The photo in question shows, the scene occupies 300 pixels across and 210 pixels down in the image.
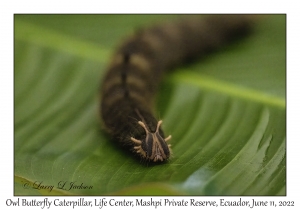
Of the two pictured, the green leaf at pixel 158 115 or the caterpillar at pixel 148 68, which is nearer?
the green leaf at pixel 158 115

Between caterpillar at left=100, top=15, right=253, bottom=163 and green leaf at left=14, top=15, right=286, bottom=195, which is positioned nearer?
green leaf at left=14, top=15, right=286, bottom=195

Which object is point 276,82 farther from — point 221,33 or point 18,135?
point 18,135

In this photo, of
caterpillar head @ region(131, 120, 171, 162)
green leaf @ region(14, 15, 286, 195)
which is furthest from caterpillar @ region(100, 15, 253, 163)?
green leaf @ region(14, 15, 286, 195)

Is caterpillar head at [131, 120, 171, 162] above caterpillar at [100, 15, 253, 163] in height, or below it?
below

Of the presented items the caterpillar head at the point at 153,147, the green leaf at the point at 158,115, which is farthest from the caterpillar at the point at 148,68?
the green leaf at the point at 158,115

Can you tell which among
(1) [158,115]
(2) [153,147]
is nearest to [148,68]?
(1) [158,115]

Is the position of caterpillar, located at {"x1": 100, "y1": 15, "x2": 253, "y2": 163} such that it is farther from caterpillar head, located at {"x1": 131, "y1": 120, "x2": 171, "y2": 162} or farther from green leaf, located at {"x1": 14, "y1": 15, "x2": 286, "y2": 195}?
green leaf, located at {"x1": 14, "y1": 15, "x2": 286, "y2": 195}

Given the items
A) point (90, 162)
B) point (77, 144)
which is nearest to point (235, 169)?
point (90, 162)

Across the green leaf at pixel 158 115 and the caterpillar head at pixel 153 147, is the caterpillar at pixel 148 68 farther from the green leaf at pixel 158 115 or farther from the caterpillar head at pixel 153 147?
Answer: the green leaf at pixel 158 115
